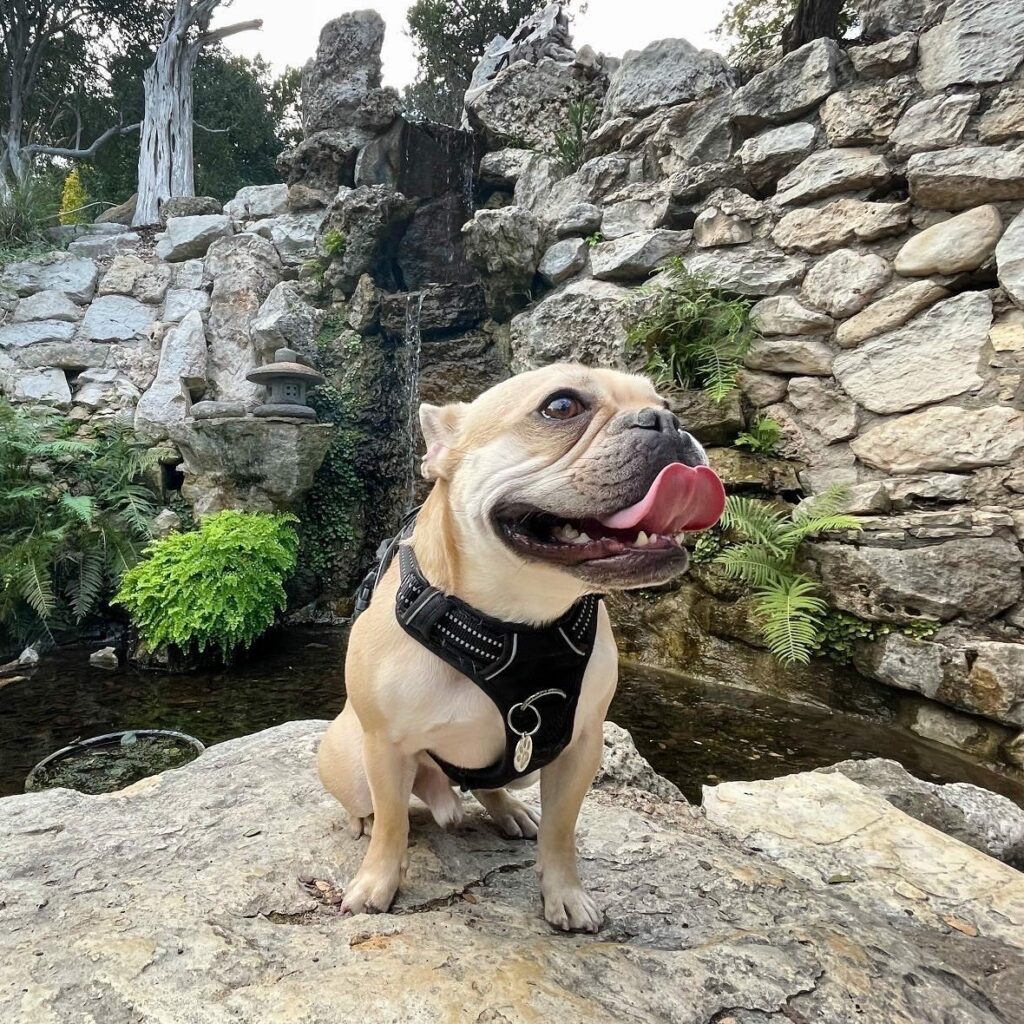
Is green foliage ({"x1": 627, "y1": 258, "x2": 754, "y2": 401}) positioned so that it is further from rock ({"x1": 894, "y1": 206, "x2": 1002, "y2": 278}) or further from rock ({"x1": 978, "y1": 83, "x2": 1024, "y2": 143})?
rock ({"x1": 978, "y1": 83, "x2": 1024, "y2": 143})

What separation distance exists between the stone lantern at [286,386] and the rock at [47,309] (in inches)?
228

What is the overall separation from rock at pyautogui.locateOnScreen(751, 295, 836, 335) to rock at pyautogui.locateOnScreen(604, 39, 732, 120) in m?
3.44

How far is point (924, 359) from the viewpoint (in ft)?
17.8

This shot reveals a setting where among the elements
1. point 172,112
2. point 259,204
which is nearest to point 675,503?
point 259,204

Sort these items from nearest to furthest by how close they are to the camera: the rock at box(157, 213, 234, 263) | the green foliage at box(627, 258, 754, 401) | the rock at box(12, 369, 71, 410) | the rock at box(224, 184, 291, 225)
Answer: the green foliage at box(627, 258, 754, 401)
the rock at box(12, 369, 71, 410)
the rock at box(157, 213, 234, 263)
the rock at box(224, 184, 291, 225)

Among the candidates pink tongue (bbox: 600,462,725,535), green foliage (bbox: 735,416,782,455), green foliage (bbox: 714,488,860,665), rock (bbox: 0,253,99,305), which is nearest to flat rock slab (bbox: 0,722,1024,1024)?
pink tongue (bbox: 600,462,725,535)

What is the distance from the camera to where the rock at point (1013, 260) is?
5.01m

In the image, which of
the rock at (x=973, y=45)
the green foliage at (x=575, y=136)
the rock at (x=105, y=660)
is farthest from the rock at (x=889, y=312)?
the rock at (x=105, y=660)

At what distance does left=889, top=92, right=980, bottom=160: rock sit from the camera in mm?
5543

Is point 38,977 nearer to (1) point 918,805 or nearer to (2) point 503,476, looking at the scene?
(2) point 503,476

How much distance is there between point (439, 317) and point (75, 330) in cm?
708

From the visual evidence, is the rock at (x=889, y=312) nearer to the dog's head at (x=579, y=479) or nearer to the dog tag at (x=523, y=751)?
the dog's head at (x=579, y=479)

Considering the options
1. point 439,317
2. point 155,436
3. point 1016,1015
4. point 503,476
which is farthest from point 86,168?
point 1016,1015

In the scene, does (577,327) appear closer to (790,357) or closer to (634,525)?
(790,357)
